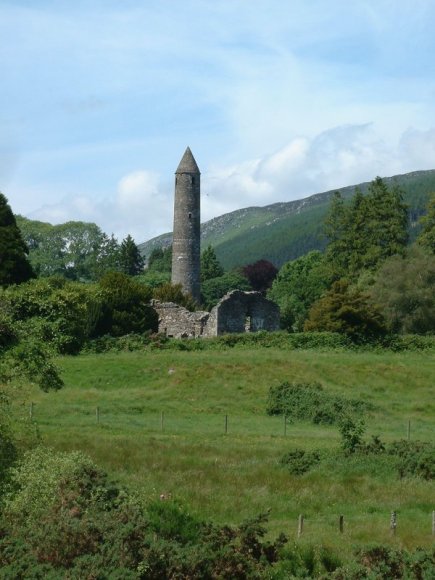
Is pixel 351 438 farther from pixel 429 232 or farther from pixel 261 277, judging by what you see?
pixel 261 277

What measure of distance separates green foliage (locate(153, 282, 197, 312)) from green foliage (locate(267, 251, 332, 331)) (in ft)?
25.6

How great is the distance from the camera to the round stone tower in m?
81.4

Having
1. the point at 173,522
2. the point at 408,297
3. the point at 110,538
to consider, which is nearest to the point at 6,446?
the point at 173,522

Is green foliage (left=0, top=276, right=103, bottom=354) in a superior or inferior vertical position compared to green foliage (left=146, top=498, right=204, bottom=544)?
superior

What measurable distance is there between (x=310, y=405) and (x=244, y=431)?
5.56 meters

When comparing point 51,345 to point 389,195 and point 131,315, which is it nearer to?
point 131,315

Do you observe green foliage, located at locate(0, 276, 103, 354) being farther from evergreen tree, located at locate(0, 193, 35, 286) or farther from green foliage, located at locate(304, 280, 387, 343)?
green foliage, located at locate(304, 280, 387, 343)

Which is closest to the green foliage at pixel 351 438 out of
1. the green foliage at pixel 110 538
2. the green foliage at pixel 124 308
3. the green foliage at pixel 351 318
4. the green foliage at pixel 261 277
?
the green foliage at pixel 110 538

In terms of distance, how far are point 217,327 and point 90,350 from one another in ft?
49.4

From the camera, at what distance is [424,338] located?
2120 inches

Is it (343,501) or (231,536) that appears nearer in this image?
(231,536)

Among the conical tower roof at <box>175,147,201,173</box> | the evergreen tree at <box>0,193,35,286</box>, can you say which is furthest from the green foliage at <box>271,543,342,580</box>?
the conical tower roof at <box>175,147,201,173</box>

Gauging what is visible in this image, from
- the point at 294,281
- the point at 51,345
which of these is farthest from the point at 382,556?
the point at 294,281

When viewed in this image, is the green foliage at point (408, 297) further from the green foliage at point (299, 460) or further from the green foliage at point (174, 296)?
the green foliage at point (299, 460)
